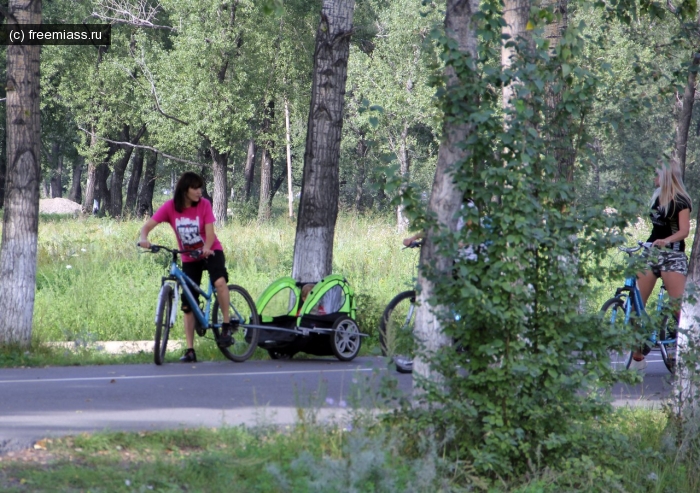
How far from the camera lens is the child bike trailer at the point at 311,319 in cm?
1060

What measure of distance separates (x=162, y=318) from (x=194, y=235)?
0.98m

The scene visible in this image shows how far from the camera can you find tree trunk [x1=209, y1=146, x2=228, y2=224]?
37.9 meters

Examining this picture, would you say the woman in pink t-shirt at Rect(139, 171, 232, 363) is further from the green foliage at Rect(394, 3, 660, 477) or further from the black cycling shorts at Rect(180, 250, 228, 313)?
the green foliage at Rect(394, 3, 660, 477)

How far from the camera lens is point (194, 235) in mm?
10023

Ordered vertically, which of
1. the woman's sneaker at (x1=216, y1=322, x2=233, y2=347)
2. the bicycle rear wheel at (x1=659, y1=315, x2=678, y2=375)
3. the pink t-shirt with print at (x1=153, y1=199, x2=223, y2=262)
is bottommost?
the woman's sneaker at (x1=216, y1=322, x2=233, y2=347)

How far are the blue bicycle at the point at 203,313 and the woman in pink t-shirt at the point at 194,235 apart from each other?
107mm

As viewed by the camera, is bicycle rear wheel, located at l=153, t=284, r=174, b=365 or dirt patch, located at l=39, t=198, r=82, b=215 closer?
bicycle rear wheel, located at l=153, t=284, r=174, b=365

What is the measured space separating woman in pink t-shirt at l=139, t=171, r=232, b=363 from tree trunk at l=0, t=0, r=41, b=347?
153cm

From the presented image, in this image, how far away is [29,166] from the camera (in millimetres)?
10305

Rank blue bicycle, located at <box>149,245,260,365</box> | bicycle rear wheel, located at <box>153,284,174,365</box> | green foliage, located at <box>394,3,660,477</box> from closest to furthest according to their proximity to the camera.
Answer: green foliage, located at <box>394,3,660,477</box>
bicycle rear wheel, located at <box>153,284,174,365</box>
blue bicycle, located at <box>149,245,260,365</box>

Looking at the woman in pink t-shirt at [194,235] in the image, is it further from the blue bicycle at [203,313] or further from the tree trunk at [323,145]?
the tree trunk at [323,145]

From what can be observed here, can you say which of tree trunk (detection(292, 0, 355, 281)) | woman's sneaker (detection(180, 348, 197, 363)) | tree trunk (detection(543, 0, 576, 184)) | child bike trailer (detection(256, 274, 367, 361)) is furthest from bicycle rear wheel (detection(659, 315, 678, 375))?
woman's sneaker (detection(180, 348, 197, 363))

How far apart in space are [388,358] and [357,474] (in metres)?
Answer: 0.97

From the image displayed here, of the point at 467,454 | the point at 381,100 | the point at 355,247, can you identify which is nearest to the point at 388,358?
the point at 467,454
